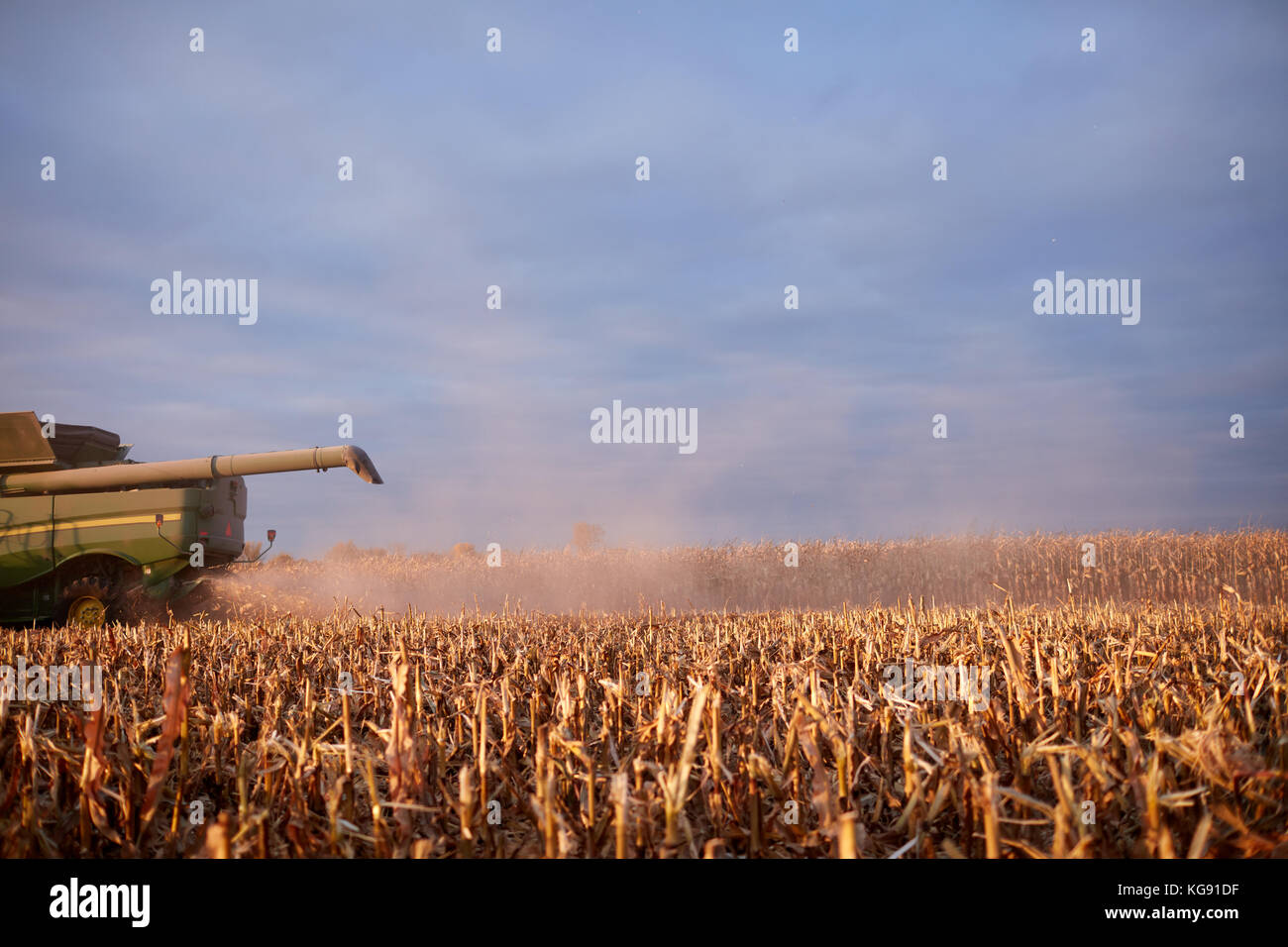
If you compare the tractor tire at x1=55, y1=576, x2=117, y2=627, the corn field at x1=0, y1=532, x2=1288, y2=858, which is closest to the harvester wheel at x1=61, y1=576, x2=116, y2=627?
the tractor tire at x1=55, y1=576, x2=117, y2=627

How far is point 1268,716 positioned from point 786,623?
5798 millimetres

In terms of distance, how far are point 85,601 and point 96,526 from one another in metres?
1.25

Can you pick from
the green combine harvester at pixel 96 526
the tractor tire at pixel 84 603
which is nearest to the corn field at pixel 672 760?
the green combine harvester at pixel 96 526

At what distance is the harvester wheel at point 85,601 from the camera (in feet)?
40.2

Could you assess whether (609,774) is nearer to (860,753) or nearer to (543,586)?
(860,753)

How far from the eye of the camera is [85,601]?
12352mm

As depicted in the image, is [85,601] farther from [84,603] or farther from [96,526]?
[96,526]

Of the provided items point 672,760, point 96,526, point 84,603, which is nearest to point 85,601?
point 84,603

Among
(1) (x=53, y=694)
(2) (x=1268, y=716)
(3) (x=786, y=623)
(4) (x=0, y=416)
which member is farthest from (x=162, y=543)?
(2) (x=1268, y=716)

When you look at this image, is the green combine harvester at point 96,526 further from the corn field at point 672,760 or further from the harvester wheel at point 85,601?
the corn field at point 672,760

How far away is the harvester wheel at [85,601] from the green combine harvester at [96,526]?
0.05 feet

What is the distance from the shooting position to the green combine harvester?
12.6 m

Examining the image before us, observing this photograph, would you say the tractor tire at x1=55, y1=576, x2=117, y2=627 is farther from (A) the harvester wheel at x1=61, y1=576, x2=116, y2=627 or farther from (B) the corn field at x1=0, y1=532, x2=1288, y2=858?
(B) the corn field at x1=0, y1=532, x2=1288, y2=858

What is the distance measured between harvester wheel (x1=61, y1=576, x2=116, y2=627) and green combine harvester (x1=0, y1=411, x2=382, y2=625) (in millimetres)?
16
